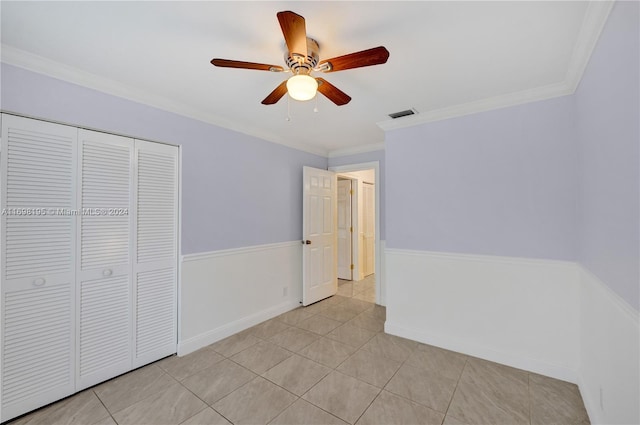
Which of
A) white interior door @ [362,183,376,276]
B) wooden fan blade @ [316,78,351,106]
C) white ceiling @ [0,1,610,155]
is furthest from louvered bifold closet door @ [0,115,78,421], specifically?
white interior door @ [362,183,376,276]

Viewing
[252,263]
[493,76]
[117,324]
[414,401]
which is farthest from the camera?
[252,263]

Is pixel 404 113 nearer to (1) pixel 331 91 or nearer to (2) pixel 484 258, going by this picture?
(1) pixel 331 91

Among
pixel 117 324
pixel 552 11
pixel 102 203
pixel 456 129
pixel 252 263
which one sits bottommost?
pixel 117 324

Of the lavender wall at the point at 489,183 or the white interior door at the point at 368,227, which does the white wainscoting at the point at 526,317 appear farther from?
the white interior door at the point at 368,227

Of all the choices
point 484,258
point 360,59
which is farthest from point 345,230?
point 360,59

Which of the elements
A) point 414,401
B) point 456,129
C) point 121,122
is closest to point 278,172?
point 121,122

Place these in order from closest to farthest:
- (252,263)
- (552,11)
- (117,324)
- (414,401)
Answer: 1. (552,11)
2. (414,401)
3. (117,324)
4. (252,263)

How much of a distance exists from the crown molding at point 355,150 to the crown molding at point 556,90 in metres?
0.93

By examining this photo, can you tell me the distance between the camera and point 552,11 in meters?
1.42

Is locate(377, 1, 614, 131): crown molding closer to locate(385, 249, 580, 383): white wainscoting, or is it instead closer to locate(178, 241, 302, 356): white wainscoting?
locate(385, 249, 580, 383): white wainscoting

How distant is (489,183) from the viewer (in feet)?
8.31

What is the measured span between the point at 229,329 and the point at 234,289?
432 mm

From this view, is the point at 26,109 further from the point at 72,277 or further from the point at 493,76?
the point at 493,76

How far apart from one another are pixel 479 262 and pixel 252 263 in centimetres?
248
